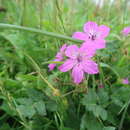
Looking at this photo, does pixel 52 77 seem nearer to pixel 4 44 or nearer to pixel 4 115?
pixel 4 115

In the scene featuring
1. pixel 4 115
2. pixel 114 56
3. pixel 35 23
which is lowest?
pixel 4 115

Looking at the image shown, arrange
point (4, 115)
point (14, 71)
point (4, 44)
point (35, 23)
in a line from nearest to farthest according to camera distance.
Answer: point (4, 115), point (14, 71), point (4, 44), point (35, 23)

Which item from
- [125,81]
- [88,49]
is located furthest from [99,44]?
[125,81]

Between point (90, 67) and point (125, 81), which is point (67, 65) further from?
point (125, 81)

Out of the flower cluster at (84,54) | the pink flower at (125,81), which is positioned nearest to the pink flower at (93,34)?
the flower cluster at (84,54)

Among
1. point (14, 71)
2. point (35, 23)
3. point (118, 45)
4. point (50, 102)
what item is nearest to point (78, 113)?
point (50, 102)

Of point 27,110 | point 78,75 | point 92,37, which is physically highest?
point 92,37

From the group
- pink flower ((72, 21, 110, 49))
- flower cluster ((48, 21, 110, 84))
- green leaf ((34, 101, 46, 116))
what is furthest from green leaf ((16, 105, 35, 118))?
pink flower ((72, 21, 110, 49))
